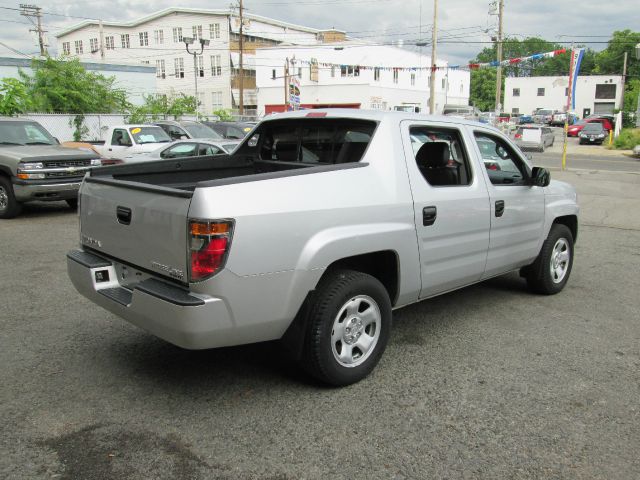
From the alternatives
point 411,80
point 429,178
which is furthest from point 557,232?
point 411,80

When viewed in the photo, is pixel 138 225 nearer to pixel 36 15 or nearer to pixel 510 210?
pixel 510 210

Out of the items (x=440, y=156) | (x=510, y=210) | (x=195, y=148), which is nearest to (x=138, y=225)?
(x=440, y=156)

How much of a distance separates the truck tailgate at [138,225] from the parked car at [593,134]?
1651 inches

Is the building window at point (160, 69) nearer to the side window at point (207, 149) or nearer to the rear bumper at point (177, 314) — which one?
the side window at point (207, 149)

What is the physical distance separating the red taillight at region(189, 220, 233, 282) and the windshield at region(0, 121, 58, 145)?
9956 mm

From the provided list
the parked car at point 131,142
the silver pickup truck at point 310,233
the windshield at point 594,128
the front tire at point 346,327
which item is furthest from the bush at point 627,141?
the front tire at point 346,327

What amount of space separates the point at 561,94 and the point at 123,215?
9141cm

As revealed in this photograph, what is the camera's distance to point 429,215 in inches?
165

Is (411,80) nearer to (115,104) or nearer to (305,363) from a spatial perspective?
(115,104)

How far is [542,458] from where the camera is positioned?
3.05 m

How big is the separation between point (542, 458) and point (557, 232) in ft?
10.9

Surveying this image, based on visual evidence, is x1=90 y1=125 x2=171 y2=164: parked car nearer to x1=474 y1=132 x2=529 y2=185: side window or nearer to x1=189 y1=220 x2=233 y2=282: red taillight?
x1=474 y1=132 x2=529 y2=185: side window

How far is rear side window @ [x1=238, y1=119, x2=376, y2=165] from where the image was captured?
428cm

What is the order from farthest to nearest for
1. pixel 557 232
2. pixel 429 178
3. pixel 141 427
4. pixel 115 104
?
pixel 115 104, pixel 557 232, pixel 429 178, pixel 141 427
